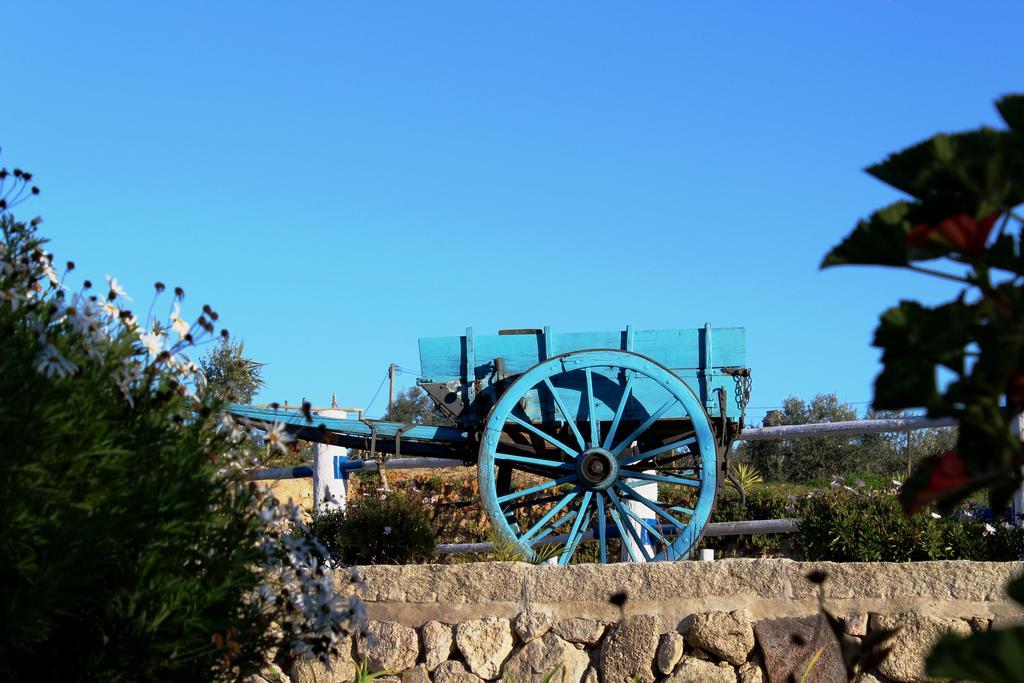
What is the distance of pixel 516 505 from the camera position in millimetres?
A: 7574

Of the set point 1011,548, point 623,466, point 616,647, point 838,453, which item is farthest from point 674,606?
point 838,453

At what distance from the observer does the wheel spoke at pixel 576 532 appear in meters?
6.63

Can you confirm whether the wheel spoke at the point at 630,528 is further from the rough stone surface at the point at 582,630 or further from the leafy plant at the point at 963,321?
the leafy plant at the point at 963,321

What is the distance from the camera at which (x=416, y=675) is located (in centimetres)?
514

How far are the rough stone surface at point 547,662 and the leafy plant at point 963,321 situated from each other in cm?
350

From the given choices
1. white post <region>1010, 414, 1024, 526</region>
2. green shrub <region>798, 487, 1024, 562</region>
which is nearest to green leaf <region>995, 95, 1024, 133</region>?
green shrub <region>798, 487, 1024, 562</region>

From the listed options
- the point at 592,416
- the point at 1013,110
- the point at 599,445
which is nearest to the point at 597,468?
the point at 599,445

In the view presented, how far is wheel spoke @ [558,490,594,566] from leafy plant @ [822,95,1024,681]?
200 inches

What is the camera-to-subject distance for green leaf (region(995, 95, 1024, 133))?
1.59 m

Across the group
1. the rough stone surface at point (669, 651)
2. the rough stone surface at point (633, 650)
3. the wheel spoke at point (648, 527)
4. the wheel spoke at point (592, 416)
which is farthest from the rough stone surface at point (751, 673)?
the wheel spoke at point (592, 416)

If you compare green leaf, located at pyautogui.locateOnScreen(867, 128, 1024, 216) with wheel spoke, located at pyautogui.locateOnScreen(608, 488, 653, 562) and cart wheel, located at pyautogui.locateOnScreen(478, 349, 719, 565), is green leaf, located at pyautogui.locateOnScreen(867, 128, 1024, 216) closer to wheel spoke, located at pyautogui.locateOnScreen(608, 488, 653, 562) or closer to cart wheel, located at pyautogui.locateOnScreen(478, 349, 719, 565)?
cart wheel, located at pyautogui.locateOnScreen(478, 349, 719, 565)

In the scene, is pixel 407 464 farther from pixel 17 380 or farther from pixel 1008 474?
pixel 1008 474

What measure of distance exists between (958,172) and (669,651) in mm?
3693

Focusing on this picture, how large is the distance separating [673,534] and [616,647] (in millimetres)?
2741
